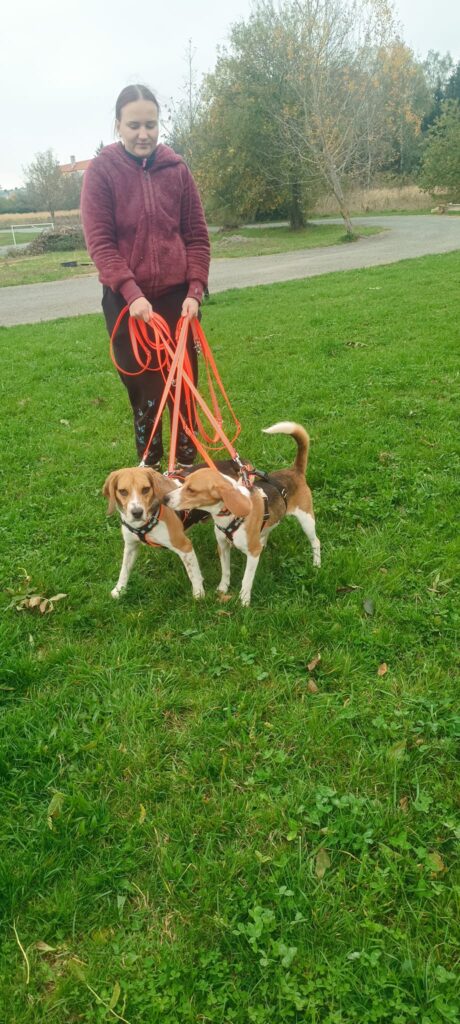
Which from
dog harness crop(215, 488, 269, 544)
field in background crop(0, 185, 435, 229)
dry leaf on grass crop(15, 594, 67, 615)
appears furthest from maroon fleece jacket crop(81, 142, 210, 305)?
field in background crop(0, 185, 435, 229)

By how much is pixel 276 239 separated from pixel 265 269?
11684 mm

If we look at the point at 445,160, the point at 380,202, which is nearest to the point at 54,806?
the point at 445,160

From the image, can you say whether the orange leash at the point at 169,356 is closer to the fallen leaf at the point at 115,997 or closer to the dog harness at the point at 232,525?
the dog harness at the point at 232,525

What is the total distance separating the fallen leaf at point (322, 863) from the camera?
222 centimetres

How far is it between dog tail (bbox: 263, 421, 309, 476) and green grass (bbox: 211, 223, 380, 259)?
74.2 ft

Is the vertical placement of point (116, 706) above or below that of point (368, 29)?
below

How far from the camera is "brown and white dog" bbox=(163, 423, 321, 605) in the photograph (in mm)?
3432

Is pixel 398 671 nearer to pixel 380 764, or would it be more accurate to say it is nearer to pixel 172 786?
pixel 380 764

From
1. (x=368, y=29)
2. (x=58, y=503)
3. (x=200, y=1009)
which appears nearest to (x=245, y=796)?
(x=200, y=1009)

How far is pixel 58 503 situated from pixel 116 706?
2490mm

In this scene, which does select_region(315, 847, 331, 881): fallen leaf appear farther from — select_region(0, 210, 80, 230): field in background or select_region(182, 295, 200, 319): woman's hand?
select_region(0, 210, 80, 230): field in background

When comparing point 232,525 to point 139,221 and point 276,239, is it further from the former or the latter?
point 276,239

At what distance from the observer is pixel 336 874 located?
2.22 m

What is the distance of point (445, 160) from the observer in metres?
34.2
